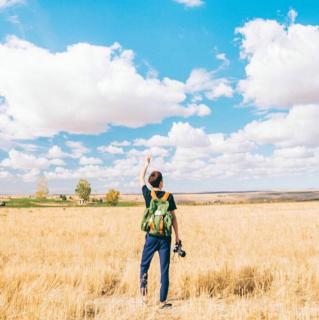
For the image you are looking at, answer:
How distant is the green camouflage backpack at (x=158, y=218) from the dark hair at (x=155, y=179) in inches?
5.7

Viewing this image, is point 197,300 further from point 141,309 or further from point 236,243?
point 236,243

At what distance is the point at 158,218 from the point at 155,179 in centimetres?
60

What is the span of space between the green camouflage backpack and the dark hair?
5.7 inches

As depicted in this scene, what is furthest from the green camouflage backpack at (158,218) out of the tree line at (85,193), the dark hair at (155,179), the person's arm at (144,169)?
the tree line at (85,193)

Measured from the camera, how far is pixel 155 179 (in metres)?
6.12

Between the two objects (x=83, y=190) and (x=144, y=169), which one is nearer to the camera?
(x=144, y=169)

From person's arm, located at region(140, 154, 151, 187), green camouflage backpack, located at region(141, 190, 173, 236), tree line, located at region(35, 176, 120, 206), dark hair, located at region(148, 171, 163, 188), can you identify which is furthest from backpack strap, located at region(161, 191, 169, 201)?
tree line, located at region(35, 176, 120, 206)

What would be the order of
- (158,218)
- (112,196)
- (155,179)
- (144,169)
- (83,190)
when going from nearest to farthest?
(158,218), (155,179), (144,169), (112,196), (83,190)

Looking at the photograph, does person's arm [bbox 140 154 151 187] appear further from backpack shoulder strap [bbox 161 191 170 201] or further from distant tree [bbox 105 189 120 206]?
distant tree [bbox 105 189 120 206]

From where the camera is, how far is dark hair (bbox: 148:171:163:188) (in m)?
6.13

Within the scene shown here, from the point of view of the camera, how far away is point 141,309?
581 centimetres

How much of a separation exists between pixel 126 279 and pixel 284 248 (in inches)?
298

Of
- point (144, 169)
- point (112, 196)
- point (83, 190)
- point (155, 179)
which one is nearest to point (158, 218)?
point (155, 179)

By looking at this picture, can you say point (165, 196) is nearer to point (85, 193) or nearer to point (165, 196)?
point (165, 196)
